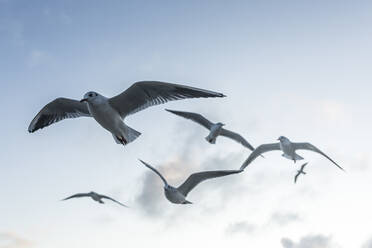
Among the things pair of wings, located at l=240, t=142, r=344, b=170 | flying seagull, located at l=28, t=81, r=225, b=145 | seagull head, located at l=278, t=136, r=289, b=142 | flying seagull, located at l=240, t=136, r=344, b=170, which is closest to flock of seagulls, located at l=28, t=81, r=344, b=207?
flying seagull, located at l=28, t=81, r=225, b=145

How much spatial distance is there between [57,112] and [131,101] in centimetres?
298

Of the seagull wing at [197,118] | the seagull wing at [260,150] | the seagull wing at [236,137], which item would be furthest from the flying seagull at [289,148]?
the seagull wing at [197,118]

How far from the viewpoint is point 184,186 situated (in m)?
18.4

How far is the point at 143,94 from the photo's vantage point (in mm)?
14445

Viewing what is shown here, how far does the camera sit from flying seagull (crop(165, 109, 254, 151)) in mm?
23566

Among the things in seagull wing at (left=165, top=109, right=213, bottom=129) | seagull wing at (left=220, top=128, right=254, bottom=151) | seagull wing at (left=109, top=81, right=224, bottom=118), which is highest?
seagull wing at (left=165, top=109, right=213, bottom=129)

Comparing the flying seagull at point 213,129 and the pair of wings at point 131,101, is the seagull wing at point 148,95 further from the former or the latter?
the flying seagull at point 213,129

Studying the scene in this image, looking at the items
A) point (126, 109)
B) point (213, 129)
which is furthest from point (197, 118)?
point (126, 109)

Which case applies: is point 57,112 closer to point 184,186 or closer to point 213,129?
point 184,186

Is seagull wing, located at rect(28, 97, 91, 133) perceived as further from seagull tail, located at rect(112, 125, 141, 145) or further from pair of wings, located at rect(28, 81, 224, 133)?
seagull tail, located at rect(112, 125, 141, 145)

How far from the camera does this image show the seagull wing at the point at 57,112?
16.2 meters

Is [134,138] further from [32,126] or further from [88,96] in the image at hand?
[32,126]

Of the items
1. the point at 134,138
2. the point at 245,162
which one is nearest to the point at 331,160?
the point at 245,162

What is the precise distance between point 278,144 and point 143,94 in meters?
12.3
